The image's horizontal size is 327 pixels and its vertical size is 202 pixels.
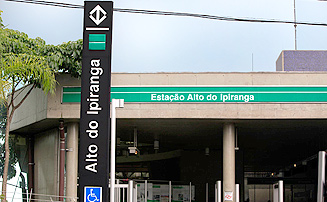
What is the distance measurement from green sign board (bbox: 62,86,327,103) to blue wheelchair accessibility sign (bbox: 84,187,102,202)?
5494mm

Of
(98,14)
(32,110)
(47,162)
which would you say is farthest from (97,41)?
(47,162)

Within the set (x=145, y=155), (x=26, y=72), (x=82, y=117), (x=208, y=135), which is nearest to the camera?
(x=82, y=117)

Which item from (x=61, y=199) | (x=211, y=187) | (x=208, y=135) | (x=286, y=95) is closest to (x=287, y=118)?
(x=286, y=95)

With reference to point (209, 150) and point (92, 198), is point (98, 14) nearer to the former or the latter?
point (92, 198)

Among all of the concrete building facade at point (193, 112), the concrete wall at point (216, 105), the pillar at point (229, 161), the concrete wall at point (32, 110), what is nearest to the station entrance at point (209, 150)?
the concrete building facade at point (193, 112)

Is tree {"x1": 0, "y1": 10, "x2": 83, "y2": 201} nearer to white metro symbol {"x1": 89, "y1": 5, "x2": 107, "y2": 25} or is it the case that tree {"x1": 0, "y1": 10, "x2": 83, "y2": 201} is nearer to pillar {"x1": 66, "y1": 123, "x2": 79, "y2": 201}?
pillar {"x1": 66, "y1": 123, "x2": 79, "y2": 201}

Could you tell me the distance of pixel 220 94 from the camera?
18.7 m

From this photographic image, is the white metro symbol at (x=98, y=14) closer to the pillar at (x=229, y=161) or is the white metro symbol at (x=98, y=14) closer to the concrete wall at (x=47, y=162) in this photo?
the pillar at (x=229, y=161)

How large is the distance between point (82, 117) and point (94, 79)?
3.69 ft

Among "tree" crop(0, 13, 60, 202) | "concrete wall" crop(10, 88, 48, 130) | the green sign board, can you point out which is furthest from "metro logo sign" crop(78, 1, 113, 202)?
"concrete wall" crop(10, 88, 48, 130)

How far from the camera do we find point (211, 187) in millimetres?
31391

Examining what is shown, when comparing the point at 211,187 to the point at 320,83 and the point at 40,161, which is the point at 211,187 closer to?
the point at 40,161

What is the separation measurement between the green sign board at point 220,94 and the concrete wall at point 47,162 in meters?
4.18

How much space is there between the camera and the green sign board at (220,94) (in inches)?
736
